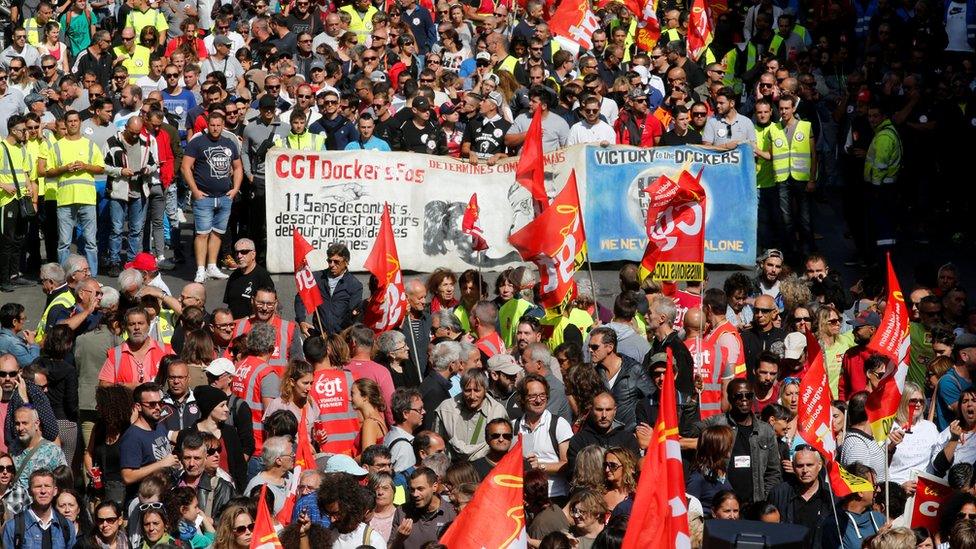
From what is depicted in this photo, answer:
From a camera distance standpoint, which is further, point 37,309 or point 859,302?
point 37,309

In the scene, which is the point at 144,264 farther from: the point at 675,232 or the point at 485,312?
the point at 675,232

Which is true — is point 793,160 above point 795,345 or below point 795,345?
above

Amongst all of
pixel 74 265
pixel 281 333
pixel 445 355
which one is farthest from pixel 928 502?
pixel 74 265

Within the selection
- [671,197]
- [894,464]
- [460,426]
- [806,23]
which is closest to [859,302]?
[671,197]

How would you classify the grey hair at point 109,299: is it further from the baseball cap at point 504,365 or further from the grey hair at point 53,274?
the baseball cap at point 504,365

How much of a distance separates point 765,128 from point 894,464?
→ 687 centimetres

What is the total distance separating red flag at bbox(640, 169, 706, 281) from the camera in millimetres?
15625

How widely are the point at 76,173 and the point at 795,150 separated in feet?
23.2

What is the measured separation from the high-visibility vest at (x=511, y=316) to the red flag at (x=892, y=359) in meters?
3.20

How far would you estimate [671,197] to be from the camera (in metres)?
15.6

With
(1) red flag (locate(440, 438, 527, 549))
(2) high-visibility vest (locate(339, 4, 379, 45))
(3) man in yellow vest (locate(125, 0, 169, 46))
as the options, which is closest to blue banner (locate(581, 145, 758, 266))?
(2) high-visibility vest (locate(339, 4, 379, 45))

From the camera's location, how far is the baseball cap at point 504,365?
536 inches

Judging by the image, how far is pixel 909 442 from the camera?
1345 cm

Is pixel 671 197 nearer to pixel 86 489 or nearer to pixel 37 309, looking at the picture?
pixel 86 489
